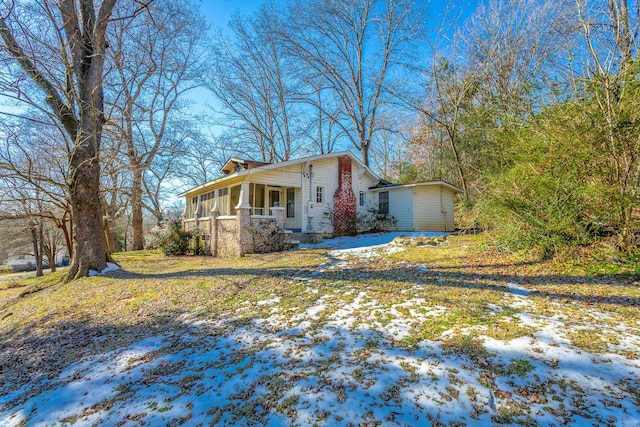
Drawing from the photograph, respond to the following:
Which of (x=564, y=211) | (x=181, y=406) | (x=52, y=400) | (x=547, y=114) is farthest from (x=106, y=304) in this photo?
(x=547, y=114)

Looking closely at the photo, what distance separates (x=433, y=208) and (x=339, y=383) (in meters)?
15.1

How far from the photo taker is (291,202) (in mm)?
14344

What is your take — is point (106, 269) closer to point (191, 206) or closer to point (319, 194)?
point (319, 194)

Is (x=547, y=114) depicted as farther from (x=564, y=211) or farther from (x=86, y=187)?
(x=86, y=187)

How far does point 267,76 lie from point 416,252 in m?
20.8

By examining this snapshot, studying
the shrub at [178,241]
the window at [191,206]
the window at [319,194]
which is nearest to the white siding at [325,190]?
the window at [319,194]

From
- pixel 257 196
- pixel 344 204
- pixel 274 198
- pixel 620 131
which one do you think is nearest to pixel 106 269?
pixel 257 196

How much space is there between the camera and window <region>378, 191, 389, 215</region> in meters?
16.1

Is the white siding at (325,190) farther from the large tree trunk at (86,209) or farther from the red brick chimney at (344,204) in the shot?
the large tree trunk at (86,209)

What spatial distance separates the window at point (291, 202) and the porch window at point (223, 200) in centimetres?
295

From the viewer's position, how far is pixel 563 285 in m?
4.27

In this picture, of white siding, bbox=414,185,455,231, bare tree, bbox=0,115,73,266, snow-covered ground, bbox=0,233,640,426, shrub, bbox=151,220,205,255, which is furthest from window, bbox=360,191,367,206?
snow-covered ground, bbox=0,233,640,426

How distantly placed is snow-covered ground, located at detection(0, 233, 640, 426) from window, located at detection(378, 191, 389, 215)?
511 inches

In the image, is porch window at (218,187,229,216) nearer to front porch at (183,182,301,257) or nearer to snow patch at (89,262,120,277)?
front porch at (183,182,301,257)
